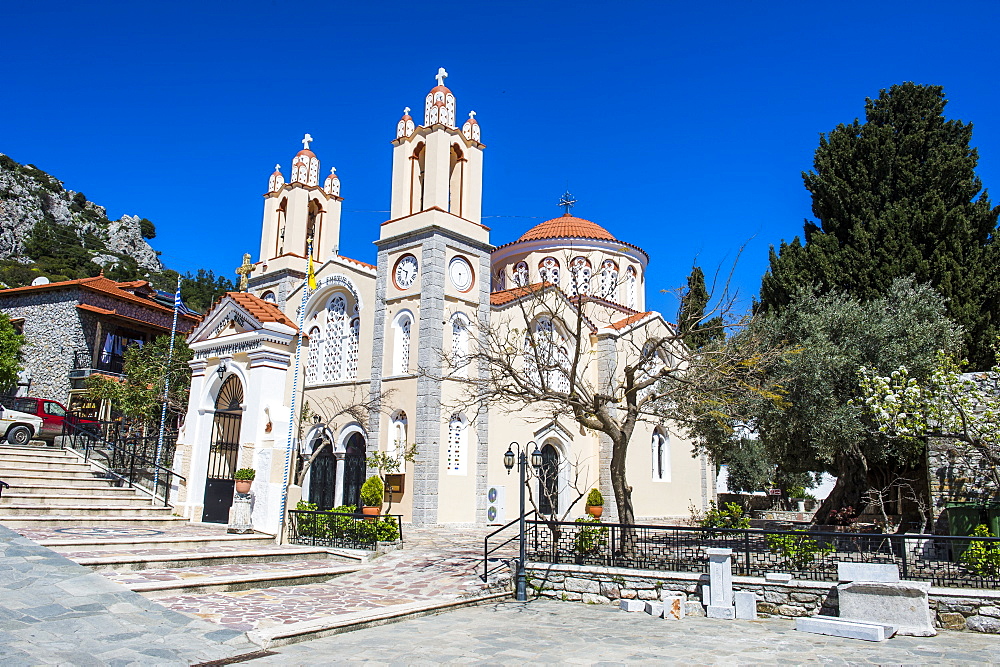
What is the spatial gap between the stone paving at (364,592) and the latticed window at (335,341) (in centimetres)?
795

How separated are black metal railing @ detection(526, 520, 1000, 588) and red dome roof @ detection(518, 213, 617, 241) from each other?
617 inches

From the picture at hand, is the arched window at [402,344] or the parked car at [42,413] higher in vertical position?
the arched window at [402,344]

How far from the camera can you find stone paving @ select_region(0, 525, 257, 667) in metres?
Result: 6.50

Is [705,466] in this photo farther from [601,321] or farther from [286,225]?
[286,225]

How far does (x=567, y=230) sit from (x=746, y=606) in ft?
62.0

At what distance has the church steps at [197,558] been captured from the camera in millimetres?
9865

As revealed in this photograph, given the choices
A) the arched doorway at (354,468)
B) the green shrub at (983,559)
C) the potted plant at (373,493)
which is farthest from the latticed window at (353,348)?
the green shrub at (983,559)

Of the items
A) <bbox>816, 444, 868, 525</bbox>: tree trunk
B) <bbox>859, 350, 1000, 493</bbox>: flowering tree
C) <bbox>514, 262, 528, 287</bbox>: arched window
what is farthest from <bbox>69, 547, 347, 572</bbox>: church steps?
<bbox>514, 262, 528, 287</bbox>: arched window

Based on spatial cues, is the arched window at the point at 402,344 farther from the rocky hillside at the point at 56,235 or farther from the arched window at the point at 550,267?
the rocky hillside at the point at 56,235

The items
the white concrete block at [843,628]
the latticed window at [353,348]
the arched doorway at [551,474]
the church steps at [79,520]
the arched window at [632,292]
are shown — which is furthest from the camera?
the arched window at [632,292]

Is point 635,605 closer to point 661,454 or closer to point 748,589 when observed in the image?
point 748,589

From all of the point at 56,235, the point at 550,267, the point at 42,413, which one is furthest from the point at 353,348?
the point at 56,235

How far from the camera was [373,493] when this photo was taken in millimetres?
17344

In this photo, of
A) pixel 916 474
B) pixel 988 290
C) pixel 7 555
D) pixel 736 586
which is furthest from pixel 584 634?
pixel 988 290
